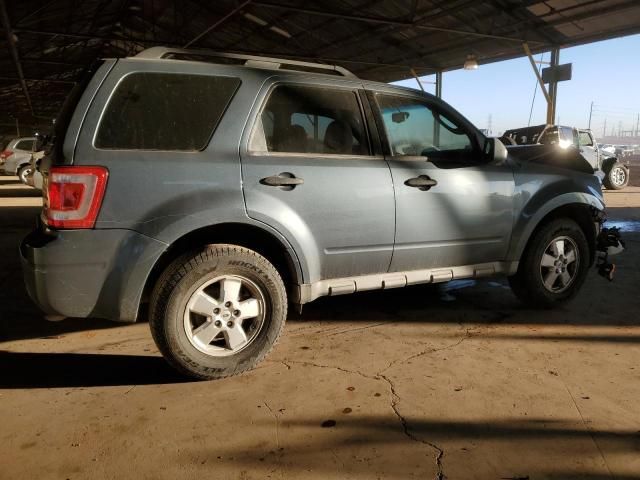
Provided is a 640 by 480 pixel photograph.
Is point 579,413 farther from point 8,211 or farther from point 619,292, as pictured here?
point 8,211

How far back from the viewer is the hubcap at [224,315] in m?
2.77

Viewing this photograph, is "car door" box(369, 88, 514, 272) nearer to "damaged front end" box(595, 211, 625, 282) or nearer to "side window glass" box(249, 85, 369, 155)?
"side window glass" box(249, 85, 369, 155)

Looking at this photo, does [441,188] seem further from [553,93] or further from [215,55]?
[553,93]

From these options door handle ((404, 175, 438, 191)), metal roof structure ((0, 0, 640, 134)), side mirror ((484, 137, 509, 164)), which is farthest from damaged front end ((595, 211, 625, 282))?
metal roof structure ((0, 0, 640, 134))

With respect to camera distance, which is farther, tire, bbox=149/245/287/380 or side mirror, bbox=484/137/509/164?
side mirror, bbox=484/137/509/164

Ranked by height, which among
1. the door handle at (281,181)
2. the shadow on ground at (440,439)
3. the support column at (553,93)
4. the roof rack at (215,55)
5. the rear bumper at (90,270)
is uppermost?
the support column at (553,93)

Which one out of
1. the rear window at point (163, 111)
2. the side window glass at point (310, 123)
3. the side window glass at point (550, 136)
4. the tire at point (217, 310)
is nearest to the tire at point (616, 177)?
the side window glass at point (550, 136)

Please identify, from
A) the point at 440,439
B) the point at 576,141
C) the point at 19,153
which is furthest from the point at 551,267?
the point at 19,153

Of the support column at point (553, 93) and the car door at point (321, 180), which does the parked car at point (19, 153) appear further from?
Result: the car door at point (321, 180)

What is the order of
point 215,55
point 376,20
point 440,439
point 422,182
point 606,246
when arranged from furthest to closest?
point 376,20
point 606,246
point 422,182
point 215,55
point 440,439

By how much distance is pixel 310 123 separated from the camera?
123 inches

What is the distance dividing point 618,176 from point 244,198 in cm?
1715

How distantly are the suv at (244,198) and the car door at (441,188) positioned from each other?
0.01m

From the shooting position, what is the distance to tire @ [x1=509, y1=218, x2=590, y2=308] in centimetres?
396
